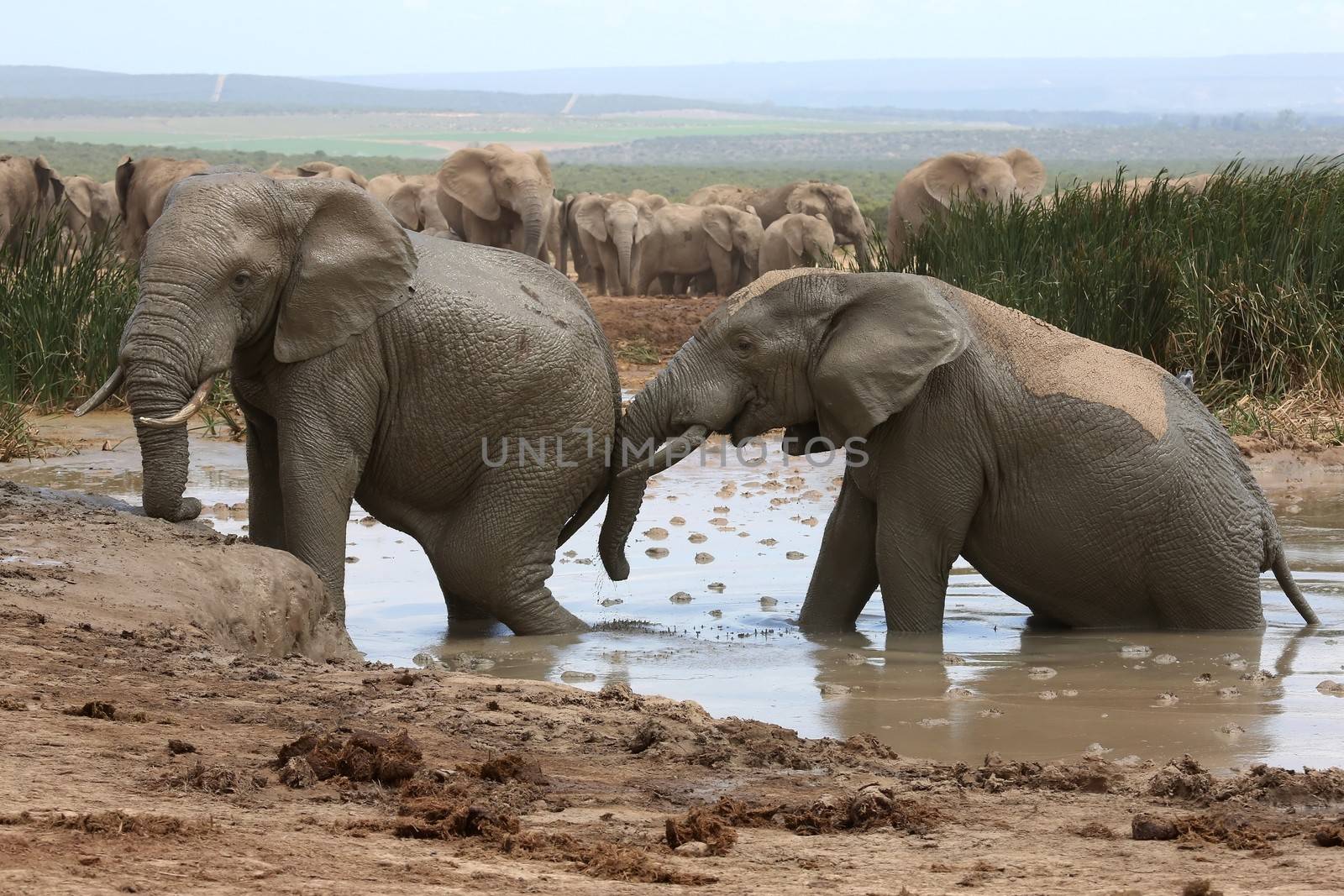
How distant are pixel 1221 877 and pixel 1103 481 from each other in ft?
11.4

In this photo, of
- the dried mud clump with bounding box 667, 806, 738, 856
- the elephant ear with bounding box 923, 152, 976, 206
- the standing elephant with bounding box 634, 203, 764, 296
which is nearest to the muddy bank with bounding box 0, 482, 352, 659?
the dried mud clump with bounding box 667, 806, 738, 856

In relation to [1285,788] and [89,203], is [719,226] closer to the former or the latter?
[89,203]

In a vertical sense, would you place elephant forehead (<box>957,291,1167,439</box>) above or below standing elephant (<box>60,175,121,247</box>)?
above

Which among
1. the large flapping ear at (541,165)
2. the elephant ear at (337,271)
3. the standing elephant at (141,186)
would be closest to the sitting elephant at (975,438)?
the elephant ear at (337,271)

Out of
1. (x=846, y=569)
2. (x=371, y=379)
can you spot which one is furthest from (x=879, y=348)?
(x=371, y=379)

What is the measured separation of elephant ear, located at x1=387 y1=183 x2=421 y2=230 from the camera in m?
32.2

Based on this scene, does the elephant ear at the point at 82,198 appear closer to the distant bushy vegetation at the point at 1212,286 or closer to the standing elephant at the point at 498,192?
the standing elephant at the point at 498,192

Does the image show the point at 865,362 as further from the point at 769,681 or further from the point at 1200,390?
the point at 1200,390

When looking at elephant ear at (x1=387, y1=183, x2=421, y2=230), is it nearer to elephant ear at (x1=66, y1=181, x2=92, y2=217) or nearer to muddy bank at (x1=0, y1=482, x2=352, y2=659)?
elephant ear at (x1=66, y1=181, x2=92, y2=217)

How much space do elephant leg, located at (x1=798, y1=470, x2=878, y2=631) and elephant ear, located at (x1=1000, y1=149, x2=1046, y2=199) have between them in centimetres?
1976

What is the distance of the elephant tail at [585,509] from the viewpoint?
7152mm

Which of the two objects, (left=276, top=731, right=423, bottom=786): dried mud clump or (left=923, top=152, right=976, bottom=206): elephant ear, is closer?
(left=276, top=731, right=423, bottom=786): dried mud clump

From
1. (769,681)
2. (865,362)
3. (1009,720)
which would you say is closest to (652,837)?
(1009,720)

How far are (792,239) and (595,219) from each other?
5.16 meters
